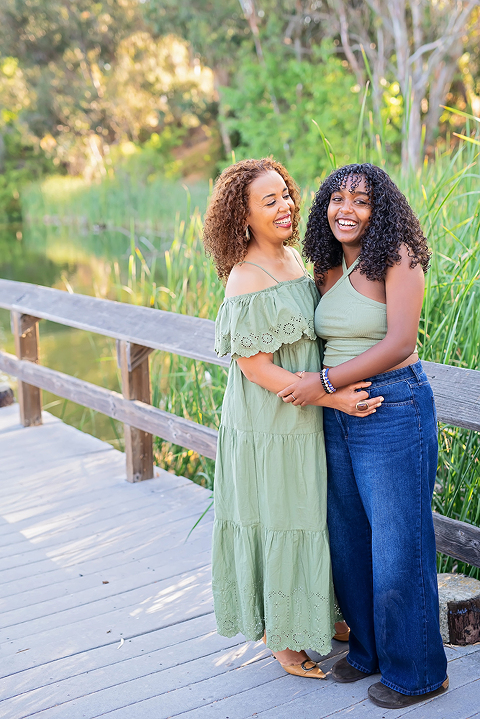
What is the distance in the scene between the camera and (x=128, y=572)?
265 cm

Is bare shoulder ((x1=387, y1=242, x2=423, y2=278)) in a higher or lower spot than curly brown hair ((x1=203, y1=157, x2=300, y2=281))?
lower

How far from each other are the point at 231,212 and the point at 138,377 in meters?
1.70

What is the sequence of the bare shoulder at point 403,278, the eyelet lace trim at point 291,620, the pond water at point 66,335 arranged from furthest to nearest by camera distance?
the pond water at point 66,335 → the eyelet lace trim at point 291,620 → the bare shoulder at point 403,278

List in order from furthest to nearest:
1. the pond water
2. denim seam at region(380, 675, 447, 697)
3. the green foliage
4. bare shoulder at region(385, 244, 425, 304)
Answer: the green foliage < the pond water < denim seam at region(380, 675, 447, 697) < bare shoulder at region(385, 244, 425, 304)

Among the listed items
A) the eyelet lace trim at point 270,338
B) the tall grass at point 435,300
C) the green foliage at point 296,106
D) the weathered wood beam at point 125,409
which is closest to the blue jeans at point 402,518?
the eyelet lace trim at point 270,338

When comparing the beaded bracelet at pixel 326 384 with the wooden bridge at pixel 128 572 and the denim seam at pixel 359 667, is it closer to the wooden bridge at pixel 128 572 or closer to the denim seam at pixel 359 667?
the wooden bridge at pixel 128 572

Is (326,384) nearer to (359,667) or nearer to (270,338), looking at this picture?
(270,338)

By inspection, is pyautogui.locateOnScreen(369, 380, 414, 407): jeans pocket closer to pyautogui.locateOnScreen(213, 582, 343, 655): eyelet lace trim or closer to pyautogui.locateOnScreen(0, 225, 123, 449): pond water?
pyautogui.locateOnScreen(213, 582, 343, 655): eyelet lace trim

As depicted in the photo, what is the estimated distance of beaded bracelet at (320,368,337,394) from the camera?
1783 millimetres

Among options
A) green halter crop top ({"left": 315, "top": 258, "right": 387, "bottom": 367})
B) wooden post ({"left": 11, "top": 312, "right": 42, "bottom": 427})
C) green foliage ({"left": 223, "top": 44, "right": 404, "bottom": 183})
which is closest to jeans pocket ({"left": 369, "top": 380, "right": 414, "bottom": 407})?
green halter crop top ({"left": 315, "top": 258, "right": 387, "bottom": 367})

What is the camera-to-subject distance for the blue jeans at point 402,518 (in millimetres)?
1754

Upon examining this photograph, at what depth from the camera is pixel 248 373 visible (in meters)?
1.89

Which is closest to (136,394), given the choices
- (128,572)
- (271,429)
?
(128,572)

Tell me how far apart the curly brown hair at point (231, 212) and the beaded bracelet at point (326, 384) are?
0.40 metres
